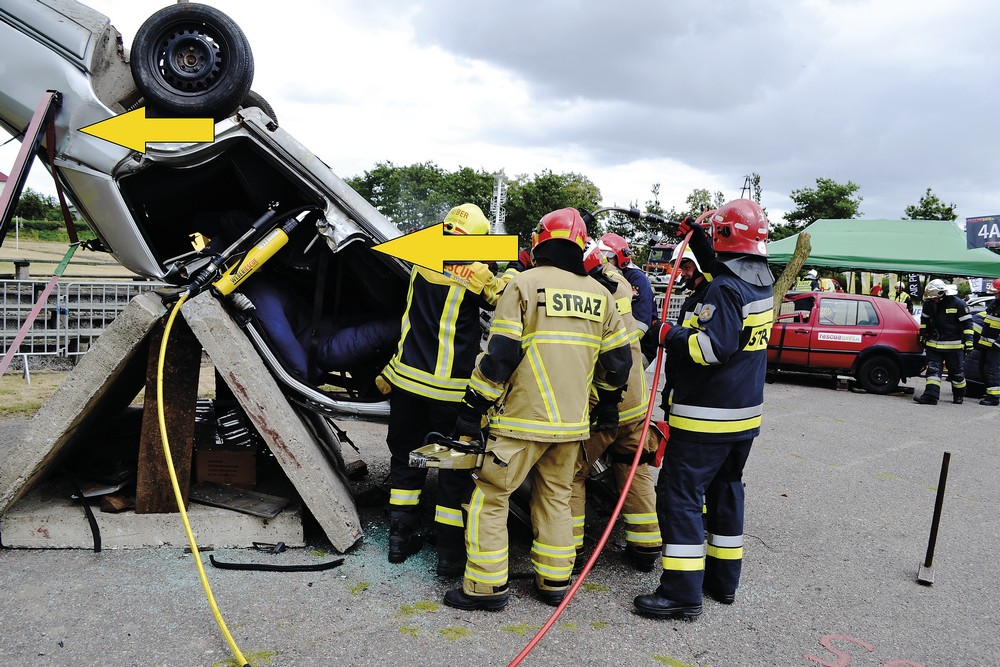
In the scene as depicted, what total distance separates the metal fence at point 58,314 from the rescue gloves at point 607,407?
21.7ft

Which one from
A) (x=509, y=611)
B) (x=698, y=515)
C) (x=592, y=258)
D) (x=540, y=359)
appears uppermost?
(x=592, y=258)

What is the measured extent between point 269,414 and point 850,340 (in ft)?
34.1

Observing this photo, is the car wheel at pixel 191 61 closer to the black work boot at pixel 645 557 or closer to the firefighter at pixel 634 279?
the firefighter at pixel 634 279

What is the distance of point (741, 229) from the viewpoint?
3.42m

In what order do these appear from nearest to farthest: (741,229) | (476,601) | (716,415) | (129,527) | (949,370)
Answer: (476,601)
(716,415)
(741,229)
(129,527)
(949,370)

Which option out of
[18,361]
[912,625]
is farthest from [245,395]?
[18,361]

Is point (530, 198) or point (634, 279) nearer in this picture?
point (634, 279)

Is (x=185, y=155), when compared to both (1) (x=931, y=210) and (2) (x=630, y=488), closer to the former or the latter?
(2) (x=630, y=488)

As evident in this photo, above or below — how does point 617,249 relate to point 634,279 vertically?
above

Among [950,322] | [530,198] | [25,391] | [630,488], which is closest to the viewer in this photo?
[630,488]

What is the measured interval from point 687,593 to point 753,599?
516 millimetres

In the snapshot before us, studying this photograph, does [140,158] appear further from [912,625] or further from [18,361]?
[18,361]

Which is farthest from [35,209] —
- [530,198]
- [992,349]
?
[992,349]

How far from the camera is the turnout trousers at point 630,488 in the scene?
3.77 meters
